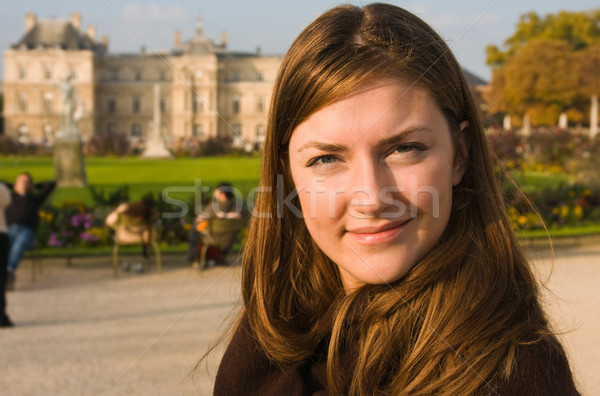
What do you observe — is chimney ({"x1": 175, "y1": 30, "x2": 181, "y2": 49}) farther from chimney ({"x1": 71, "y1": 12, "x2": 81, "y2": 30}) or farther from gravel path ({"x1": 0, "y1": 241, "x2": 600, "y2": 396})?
gravel path ({"x1": 0, "y1": 241, "x2": 600, "y2": 396})

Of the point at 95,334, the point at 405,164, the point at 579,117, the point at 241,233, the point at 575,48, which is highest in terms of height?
the point at 575,48

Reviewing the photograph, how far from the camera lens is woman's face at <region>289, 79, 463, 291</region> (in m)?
0.95

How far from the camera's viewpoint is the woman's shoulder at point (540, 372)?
0.90 metres

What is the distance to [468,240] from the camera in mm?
1033

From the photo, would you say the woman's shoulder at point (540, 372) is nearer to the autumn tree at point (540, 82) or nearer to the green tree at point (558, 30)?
the autumn tree at point (540, 82)

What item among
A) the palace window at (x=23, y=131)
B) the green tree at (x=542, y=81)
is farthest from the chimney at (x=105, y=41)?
the green tree at (x=542, y=81)

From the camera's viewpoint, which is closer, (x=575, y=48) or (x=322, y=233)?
(x=322, y=233)

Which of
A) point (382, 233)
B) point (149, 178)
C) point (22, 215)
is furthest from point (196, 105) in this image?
point (382, 233)

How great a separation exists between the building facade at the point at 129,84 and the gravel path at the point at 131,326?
50902 millimetres

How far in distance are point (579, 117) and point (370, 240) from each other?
1303 inches

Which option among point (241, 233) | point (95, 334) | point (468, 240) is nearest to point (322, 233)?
point (468, 240)

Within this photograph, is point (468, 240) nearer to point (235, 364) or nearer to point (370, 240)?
point (370, 240)

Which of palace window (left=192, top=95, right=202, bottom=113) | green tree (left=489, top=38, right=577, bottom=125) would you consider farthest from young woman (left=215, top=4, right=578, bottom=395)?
palace window (left=192, top=95, right=202, bottom=113)

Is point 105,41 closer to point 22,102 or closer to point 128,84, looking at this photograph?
point 128,84
